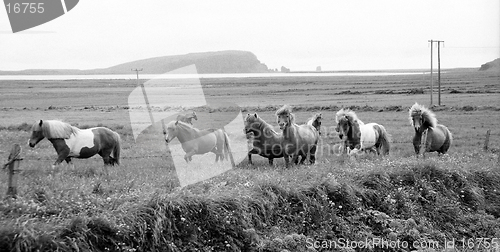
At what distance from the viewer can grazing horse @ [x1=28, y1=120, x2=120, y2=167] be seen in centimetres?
1237

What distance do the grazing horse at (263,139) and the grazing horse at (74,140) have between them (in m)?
4.20

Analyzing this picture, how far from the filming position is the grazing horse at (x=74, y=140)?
40.6 feet

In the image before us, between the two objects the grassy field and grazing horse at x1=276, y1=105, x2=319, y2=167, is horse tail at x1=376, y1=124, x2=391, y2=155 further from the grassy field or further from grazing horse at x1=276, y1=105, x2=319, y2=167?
grazing horse at x1=276, y1=105, x2=319, y2=167

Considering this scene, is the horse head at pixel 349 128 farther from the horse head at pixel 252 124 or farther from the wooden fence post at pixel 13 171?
Result: the wooden fence post at pixel 13 171

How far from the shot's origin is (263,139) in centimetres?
1491

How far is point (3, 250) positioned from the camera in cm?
702

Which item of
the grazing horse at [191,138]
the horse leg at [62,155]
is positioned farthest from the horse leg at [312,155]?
the horse leg at [62,155]

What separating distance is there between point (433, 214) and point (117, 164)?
8.91 meters

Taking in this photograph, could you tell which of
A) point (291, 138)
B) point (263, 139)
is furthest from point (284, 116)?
point (263, 139)

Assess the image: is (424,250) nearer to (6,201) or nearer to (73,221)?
(73,221)

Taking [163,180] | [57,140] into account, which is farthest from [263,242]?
[57,140]

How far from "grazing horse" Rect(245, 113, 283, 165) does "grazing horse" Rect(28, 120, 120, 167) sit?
420 centimetres

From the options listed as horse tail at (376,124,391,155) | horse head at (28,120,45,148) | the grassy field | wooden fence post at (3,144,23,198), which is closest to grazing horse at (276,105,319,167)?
the grassy field

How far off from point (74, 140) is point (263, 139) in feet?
18.6
